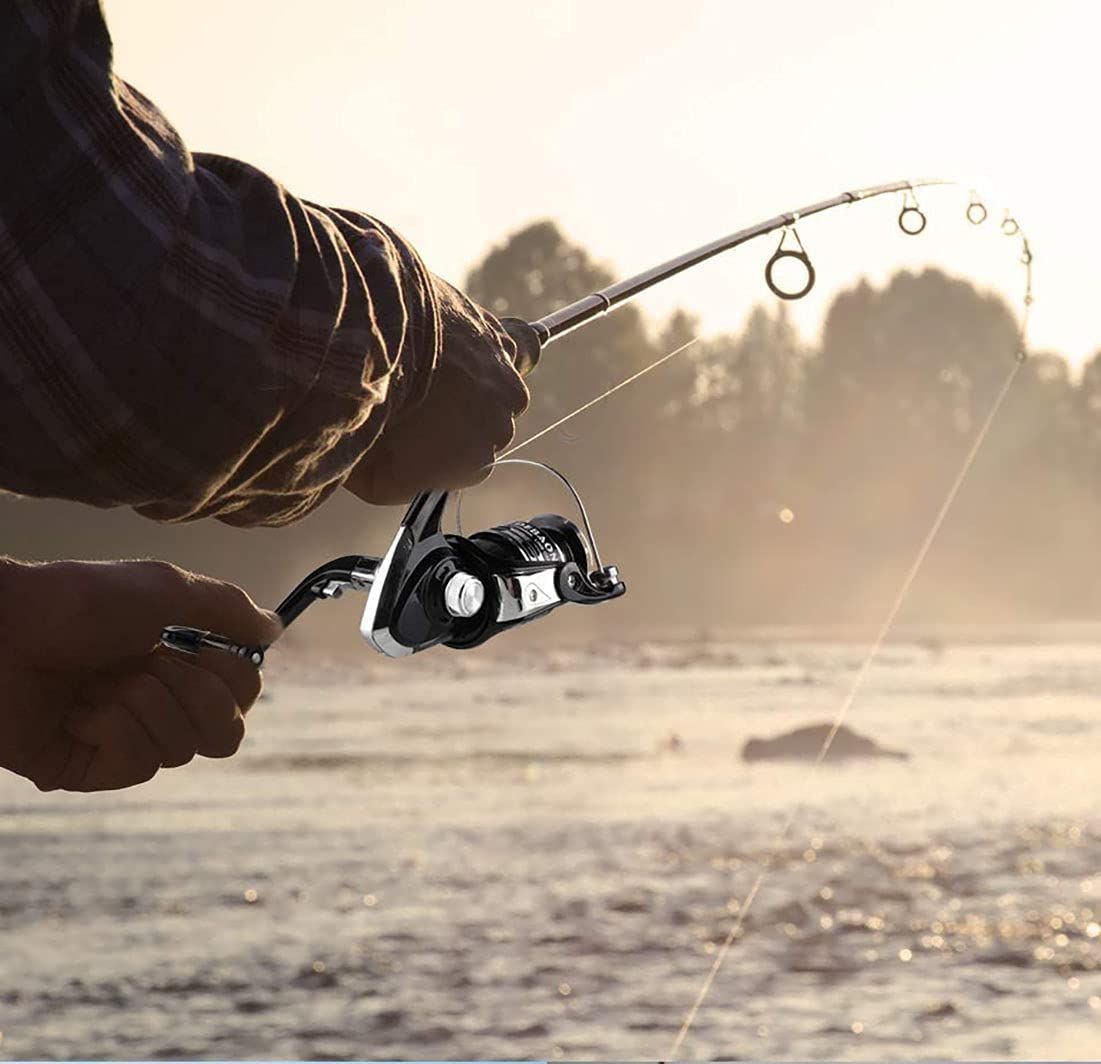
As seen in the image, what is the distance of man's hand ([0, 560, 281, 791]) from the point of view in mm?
967

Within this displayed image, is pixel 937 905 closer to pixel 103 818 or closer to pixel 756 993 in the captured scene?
pixel 756 993

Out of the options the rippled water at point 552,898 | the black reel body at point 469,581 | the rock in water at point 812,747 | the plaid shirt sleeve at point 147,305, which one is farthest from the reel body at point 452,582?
the rock in water at point 812,747

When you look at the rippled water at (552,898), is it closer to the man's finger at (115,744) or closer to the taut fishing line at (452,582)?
the taut fishing line at (452,582)

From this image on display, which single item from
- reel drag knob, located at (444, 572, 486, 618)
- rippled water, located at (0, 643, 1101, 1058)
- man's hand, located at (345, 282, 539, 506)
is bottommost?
rippled water, located at (0, 643, 1101, 1058)

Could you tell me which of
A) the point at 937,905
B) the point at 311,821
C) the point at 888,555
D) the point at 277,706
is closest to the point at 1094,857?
the point at 937,905

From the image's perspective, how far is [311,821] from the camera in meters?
12.8

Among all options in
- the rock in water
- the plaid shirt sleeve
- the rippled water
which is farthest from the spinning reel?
the rock in water

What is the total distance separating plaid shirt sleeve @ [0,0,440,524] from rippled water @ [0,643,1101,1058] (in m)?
7.84

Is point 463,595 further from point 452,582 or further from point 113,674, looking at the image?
point 113,674

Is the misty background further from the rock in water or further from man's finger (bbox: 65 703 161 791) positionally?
the rock in water

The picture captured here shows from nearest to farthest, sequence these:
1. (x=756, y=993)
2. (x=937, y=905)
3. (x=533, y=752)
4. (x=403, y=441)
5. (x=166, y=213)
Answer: (x=166, y=213) < (x=403, y=441) < (x=756, y=993) < (x=937, y=905) < (x=533, y=752)

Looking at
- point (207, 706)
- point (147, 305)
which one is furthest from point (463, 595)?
point (147, 305)

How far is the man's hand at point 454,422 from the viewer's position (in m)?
1.09

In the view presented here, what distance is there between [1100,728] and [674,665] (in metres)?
6.52
